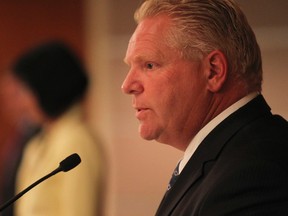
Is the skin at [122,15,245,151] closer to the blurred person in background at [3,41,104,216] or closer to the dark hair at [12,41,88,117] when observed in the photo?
the blurred person in background at [3,41,104,216]

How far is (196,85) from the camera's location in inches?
61.3

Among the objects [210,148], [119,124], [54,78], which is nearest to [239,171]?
[210,148]

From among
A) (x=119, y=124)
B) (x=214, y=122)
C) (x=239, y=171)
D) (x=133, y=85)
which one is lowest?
(x=239, y=171)

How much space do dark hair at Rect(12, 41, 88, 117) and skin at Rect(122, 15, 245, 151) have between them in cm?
118

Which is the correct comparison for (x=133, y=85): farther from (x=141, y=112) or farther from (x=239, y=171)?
(x=239, y=171)

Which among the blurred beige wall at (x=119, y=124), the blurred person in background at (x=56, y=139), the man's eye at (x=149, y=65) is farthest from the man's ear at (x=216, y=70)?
the blurred beige wall at (x=119, y=124)

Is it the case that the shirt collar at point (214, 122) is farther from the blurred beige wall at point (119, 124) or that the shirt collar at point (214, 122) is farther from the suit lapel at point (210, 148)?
the blurred beige wall at point (119, 124)

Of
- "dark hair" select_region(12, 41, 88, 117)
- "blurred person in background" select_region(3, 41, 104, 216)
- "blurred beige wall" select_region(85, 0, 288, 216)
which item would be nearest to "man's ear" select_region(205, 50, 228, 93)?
"blurred person in background" select_region(3, 41, 104, 216)

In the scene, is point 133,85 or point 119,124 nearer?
point 133,85

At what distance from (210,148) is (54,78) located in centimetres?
138

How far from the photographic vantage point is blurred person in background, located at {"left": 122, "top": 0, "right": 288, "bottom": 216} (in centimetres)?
150

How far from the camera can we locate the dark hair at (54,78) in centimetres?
275

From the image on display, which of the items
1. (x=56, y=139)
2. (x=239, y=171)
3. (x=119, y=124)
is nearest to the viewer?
(x=239, y=171)

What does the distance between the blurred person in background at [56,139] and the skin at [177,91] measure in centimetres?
94
